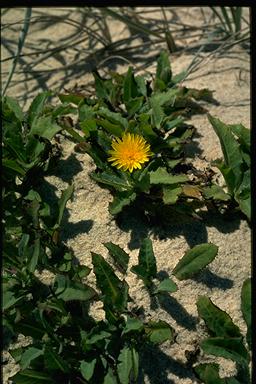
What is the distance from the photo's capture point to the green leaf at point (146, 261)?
1830mm

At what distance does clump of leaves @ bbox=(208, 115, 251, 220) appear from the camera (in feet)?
6.66

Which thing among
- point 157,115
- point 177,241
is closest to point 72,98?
point 157,115

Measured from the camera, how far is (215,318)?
5.73 ft

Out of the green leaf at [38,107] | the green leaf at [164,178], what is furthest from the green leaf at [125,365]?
the green leaf at [38,107]

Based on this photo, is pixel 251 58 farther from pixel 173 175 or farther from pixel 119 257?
pixel 119 257

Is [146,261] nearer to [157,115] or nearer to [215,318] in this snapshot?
[215,318]

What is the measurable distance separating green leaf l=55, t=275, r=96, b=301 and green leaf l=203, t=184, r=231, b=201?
1.79 ft

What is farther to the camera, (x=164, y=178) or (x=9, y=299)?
(x=164, y=178)

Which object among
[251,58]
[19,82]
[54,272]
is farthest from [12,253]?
[251,58]

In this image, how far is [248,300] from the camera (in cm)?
176

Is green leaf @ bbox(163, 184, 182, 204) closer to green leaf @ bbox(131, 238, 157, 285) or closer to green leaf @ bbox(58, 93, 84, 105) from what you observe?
green leaf @ bbox(131, 238, 157, 285)

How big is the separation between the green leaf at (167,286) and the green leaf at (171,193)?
28 centimetres

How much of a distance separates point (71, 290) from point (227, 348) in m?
0.50

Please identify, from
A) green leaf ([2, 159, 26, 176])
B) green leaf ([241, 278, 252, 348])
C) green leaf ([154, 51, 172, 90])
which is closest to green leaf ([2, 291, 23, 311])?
green leaf ([2, 159, 26, 176])
